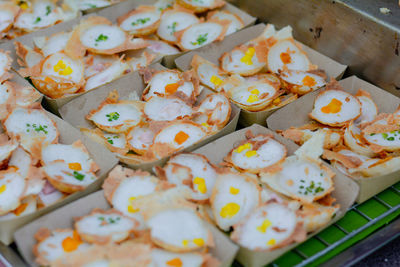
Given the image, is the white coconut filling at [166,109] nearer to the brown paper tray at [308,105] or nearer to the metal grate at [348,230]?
the brown paper tray at [308,105]

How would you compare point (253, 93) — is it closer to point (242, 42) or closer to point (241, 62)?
point (241, 62)

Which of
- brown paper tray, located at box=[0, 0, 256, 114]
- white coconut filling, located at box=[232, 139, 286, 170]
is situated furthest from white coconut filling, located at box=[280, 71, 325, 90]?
brown paper tray, located at box=[0, 0, 256, 114]

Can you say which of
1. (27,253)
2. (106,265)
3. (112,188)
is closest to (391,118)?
(112,188)

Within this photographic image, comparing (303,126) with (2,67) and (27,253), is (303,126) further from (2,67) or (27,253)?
(2,67)

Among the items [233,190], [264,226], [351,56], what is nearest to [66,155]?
[233,190]

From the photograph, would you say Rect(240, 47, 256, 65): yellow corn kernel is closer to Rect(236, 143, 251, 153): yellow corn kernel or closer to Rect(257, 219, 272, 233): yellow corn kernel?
Rect(236, 143, 251, 153): yellow corn kernel

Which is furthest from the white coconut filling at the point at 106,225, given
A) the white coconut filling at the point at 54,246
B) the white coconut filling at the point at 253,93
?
the white coconut filling at the point at 253,93
